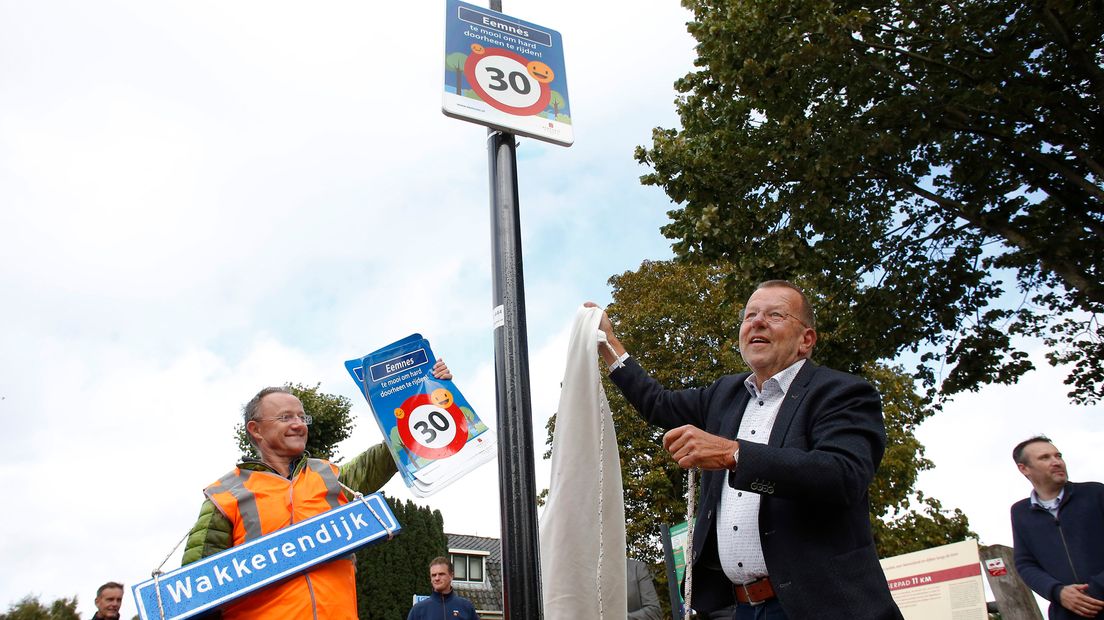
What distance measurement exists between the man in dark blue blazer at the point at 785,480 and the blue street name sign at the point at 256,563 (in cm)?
143

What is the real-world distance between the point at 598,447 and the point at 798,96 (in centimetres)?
857

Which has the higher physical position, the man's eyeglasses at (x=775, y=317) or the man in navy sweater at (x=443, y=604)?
the man's eyeglasses at (x=775, y=317)

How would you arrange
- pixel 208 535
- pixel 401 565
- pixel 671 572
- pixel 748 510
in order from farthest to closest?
1. pixel 401 565
2. pixel 671 572
3. pixel 208 535
4. pixel 748 510

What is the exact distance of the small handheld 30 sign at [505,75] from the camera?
14.5 feet

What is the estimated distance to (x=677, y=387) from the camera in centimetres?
2370

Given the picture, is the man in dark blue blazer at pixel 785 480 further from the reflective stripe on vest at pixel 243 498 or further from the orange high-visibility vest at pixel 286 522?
the reflective stripe on vest at pixel 243 498

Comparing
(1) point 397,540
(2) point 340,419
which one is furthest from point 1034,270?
(2) point 340,419

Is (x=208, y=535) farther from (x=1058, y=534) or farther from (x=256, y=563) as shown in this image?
(x=1058, y=534)

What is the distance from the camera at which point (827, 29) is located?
970 centimetres

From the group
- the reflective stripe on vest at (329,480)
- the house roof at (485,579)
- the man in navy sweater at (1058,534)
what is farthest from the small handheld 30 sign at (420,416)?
the house roof at (485,579)

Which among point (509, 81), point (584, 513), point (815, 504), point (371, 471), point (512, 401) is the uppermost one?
point (509, 81)

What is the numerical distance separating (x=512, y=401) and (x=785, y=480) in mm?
1568

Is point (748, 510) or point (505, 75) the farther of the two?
point (505, 75)

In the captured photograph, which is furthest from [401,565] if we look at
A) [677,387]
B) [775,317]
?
[775,317]
